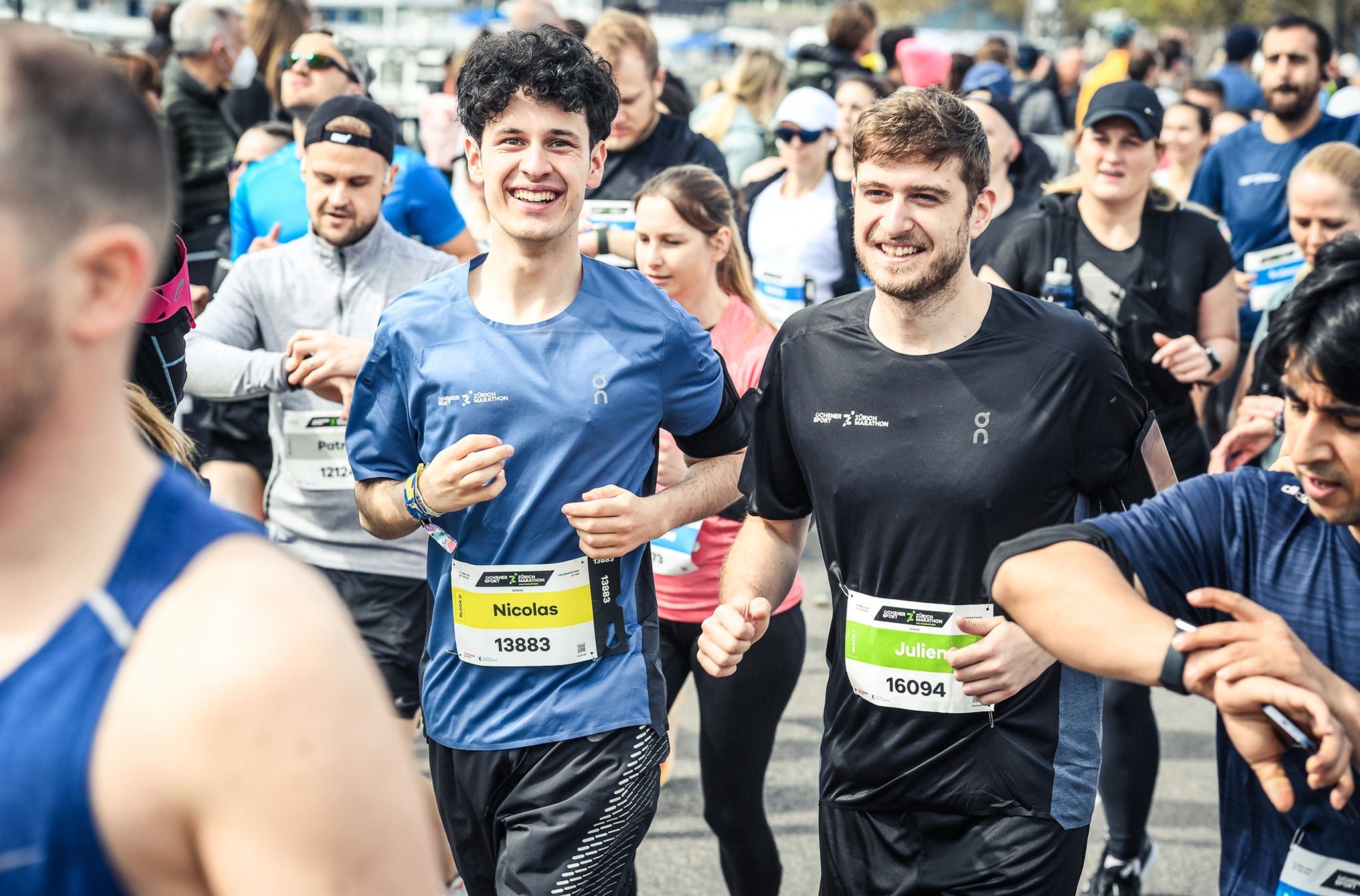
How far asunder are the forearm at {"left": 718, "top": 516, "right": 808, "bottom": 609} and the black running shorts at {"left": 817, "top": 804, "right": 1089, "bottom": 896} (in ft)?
1.53

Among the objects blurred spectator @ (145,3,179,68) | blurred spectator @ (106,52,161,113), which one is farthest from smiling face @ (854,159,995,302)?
blurred spectator @ (145,3,179,68)

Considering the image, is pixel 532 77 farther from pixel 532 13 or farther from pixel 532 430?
pixel 532 13

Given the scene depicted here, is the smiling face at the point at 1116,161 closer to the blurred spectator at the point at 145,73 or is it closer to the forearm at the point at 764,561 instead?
the forearm at the point at 764,561

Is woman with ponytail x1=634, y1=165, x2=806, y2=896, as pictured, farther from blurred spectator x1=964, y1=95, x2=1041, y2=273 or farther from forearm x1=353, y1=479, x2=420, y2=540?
blurred spectator x1=964, y1=95, x2=1041, y2=273

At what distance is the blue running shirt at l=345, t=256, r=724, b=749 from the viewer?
295cm

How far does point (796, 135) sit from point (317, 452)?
3265mm

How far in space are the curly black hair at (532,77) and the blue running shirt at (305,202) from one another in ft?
7.31

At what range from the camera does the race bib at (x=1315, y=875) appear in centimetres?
200

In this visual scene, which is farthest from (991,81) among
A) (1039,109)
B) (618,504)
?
(618,504)

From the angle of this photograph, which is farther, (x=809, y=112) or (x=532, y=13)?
(x=532, y=13)

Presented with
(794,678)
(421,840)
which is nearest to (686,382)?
(794,678)

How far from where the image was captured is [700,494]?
3.15 meters

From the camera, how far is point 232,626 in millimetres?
1106

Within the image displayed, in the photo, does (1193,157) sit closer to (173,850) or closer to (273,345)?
(273,345)
